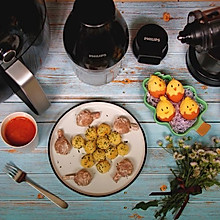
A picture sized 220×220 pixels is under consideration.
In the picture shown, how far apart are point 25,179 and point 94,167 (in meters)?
0.19

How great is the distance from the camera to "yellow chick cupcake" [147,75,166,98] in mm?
959

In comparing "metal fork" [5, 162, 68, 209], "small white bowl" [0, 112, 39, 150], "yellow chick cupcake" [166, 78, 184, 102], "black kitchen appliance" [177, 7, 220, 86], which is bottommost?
"metal fork" [5, 162, 68, 209]

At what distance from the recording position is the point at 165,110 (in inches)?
36.8

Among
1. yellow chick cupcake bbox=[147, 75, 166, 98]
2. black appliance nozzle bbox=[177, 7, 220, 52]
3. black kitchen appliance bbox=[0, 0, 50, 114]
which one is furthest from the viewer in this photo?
yellow chick cupcake bbox=[147, 75, 166, 98]

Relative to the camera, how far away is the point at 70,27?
853mm

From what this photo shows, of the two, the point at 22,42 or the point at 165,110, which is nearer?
the point at 22,42

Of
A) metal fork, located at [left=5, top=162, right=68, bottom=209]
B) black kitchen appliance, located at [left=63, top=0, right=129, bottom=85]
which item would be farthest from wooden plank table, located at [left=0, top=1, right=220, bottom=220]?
black kitchen appliance, located at [left=63, top=0, right=129, bottom=85]

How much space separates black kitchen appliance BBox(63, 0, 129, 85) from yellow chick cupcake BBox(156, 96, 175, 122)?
0.16 m

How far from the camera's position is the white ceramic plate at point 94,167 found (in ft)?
3.10

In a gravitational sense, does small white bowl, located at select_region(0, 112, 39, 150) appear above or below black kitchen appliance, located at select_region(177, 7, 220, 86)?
below

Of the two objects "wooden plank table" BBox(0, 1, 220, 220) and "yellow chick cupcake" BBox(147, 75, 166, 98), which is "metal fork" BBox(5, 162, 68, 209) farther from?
"yellow chick cupcake" BBox(147, 75, 166, 98)

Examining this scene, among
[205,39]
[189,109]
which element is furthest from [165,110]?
[205,39]


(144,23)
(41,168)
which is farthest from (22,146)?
(144,23)

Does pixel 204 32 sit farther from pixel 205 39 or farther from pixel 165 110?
pixel 165 110
